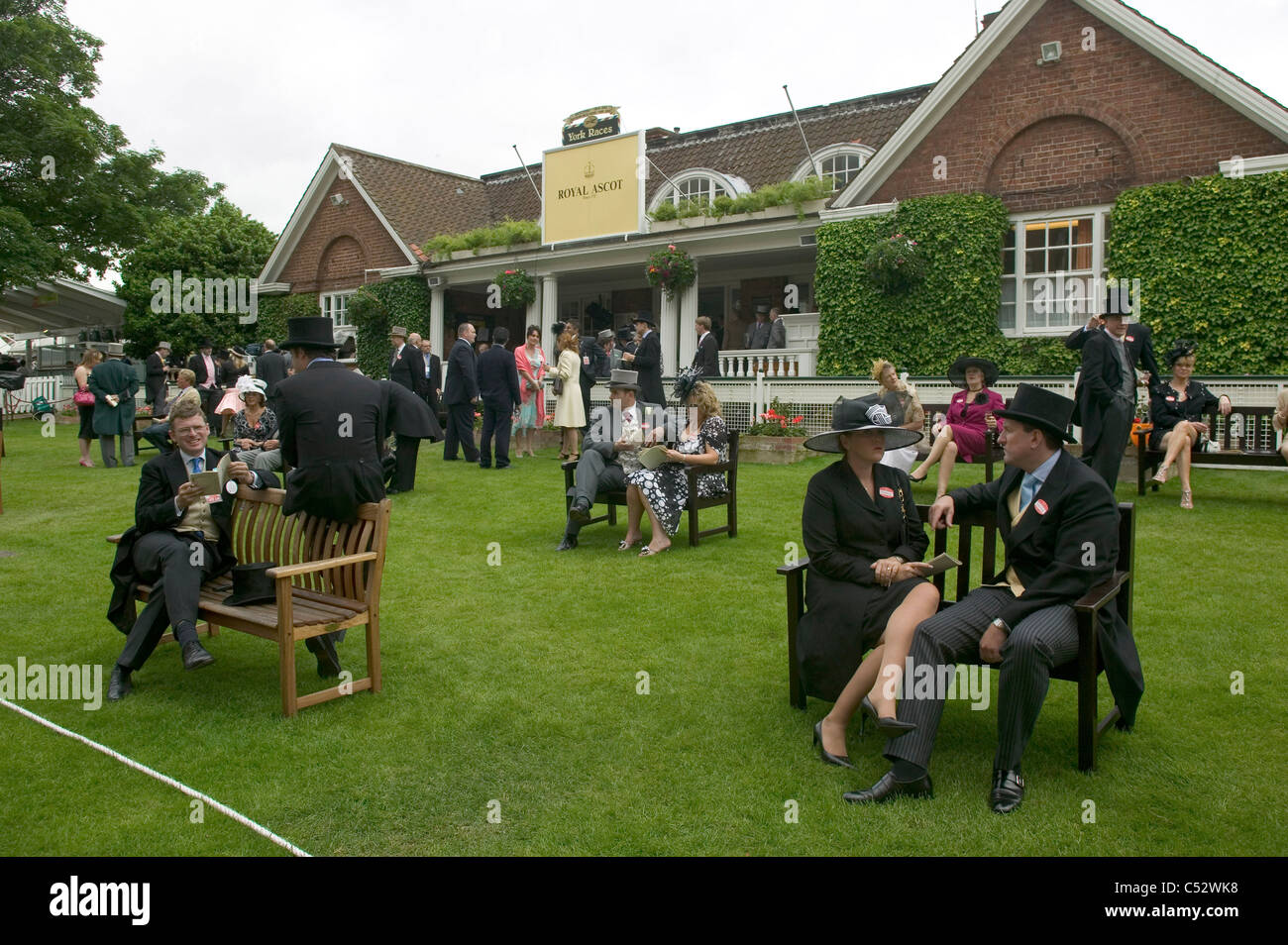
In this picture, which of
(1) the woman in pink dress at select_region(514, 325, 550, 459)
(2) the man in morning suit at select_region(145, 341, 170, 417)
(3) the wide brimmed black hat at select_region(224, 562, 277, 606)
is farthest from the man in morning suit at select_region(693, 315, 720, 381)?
(3) the wide brimmed black hat at select_region(224, 562, 277, 606)

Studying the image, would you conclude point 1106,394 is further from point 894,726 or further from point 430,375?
point 430,375

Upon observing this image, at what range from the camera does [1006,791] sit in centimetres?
379

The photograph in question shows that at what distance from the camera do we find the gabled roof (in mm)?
14312

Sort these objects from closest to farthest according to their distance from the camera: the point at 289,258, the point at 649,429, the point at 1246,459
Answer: the point at 649,429 < the point at 1246,459 < the point at 289,258

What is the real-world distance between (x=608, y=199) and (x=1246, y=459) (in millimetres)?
14563

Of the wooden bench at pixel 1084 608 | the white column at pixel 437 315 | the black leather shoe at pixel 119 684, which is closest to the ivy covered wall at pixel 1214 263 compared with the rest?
the wooden bench at pixel 1084 608

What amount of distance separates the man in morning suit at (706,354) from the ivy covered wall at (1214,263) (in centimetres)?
638

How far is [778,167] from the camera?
23516 mm

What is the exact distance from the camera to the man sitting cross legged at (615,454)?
870 centimetres

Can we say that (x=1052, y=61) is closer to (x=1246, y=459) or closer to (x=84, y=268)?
(x=1246, y=459)

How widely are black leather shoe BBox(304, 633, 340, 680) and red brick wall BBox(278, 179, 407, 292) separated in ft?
74.1
